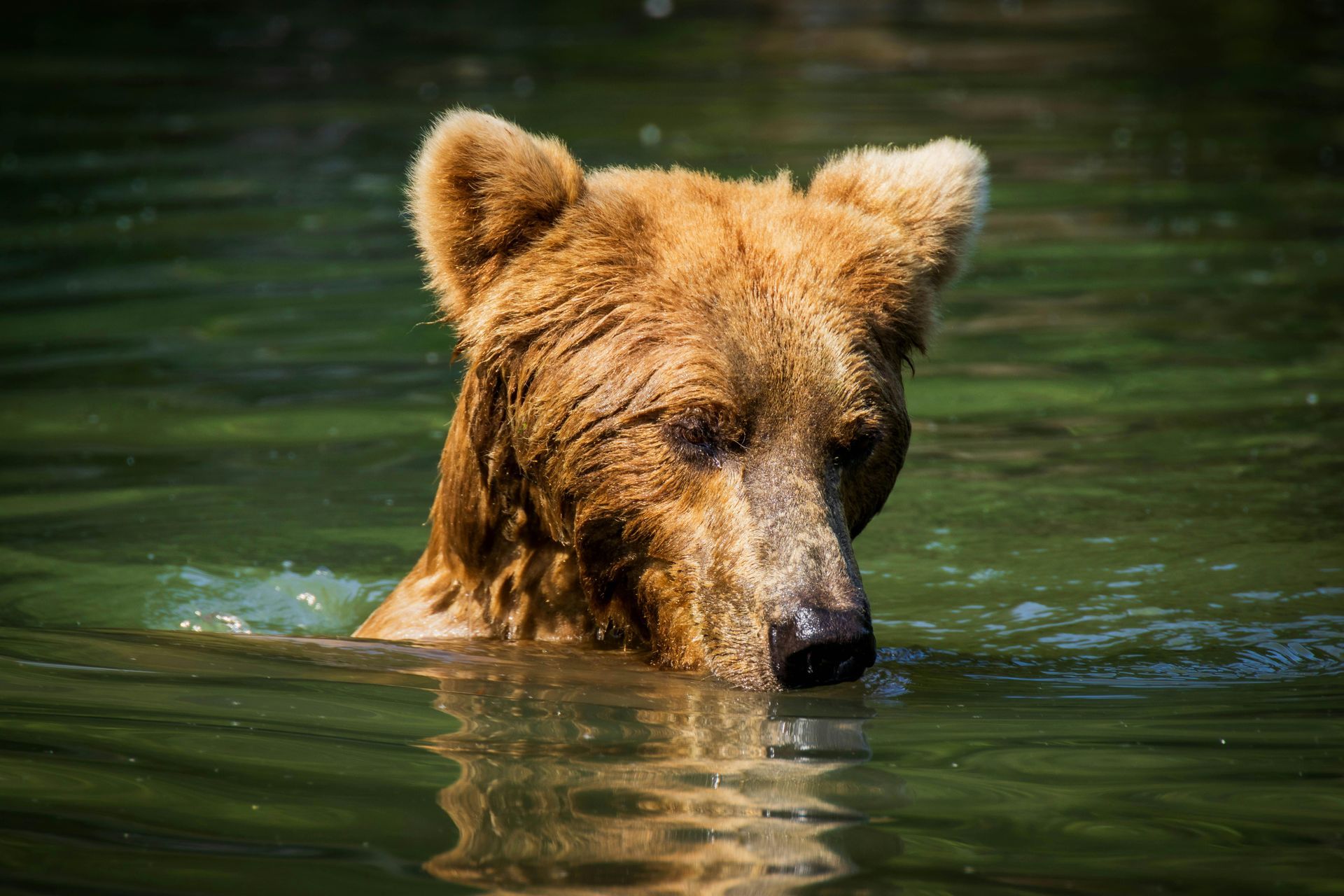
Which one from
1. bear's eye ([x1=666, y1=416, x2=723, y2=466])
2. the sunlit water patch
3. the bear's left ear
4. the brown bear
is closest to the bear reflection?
the brown bear

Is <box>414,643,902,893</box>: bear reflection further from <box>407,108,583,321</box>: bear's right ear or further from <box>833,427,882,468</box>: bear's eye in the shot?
<box>407,108,583,321</box>: bear's right ear

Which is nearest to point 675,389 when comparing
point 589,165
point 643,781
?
point 643,781

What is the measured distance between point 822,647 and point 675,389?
88cm

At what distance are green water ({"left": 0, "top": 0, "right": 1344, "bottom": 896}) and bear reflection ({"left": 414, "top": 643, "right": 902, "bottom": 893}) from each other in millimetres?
15

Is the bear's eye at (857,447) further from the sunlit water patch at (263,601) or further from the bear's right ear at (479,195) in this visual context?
the sunlit water patch at (263,601)

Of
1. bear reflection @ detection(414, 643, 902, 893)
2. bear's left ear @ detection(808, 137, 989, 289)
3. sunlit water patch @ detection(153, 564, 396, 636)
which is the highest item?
bear's left ear @ detection(808, 137, 989, 289)

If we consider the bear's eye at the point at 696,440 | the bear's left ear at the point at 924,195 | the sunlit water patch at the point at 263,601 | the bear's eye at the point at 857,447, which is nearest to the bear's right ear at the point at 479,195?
the bear's eye at the point at 696,440

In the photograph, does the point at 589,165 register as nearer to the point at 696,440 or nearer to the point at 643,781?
the point at 696,440

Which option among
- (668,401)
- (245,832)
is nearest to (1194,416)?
(668,401)

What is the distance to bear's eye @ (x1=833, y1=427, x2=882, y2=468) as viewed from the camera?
5.03 meters

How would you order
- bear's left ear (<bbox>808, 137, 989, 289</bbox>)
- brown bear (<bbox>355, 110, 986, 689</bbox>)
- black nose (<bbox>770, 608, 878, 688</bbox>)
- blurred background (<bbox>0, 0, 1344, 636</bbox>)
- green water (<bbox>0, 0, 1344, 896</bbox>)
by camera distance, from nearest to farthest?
green water (<bbox>0, 0, 1344, 896</bbox>) < black nose (<bbox>770, 608, 878, 688</bbox>) < brown bear (<bbox>355, 110, 986, 689</bbox>) < bear's left ear (<bbox>808, 137, 989, 289</bbox>) < blurred background (<bbox>0, 0, 1344, 636</bbox>)

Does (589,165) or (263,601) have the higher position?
(589,165)

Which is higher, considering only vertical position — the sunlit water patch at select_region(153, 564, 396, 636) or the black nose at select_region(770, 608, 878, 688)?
the black nose at select_region(770, 608, 878, 688)

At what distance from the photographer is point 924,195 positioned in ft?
18.5
